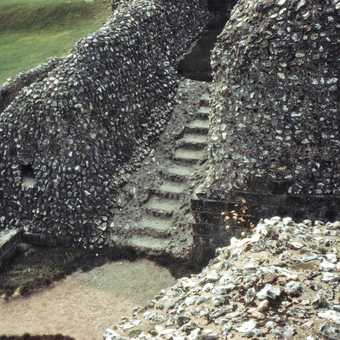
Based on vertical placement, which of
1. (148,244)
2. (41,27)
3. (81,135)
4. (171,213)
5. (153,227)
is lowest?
(148,244)

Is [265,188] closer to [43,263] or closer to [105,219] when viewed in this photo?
[105,219]

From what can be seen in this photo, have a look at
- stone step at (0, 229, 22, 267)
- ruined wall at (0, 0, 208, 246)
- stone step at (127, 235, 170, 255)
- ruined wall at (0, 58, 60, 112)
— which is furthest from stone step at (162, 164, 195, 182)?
ruined wall at (0, 58, 60, 112)

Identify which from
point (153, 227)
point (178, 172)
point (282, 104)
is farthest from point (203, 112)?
point (282, 104)

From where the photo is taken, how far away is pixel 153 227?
13.2 m

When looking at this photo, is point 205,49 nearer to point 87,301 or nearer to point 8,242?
point 8,242

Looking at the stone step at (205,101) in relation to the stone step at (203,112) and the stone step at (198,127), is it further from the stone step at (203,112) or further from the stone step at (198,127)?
the stone step at (198,127)

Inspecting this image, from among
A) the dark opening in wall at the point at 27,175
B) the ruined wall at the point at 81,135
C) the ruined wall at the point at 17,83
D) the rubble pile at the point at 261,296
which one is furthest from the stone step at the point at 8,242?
the rubble pile at the point at 261,296

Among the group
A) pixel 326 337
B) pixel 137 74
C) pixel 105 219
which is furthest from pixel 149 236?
pixel 326 337

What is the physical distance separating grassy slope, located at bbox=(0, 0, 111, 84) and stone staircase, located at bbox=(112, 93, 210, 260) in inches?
394

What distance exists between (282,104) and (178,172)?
3.81 meters

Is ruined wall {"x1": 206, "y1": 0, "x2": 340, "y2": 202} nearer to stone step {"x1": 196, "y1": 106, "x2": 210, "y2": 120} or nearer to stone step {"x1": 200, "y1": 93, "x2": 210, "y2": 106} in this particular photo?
stone step {"x1": 196, "y1": 106, "x2": 210, "y2": 120}

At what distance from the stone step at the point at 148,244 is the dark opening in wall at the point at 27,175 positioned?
2763mm

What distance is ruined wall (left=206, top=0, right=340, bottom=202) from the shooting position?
435 inches

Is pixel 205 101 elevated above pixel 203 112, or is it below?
above
